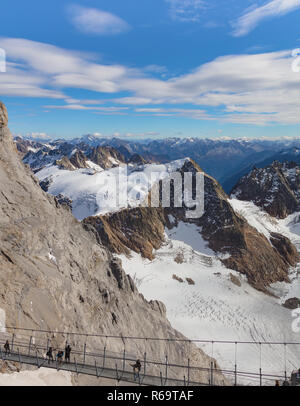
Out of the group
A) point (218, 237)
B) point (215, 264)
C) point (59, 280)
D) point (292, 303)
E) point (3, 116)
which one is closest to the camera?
point (59, 280)

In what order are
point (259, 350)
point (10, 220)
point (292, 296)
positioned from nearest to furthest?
1. point (10, 220)
2. point (259, 350)
3. point (292, 296)

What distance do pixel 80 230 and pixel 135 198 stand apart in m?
115

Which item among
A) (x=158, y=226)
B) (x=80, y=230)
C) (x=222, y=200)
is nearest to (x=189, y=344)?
(x=80, y=230)

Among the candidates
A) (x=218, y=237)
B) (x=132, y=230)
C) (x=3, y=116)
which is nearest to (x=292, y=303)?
(x=218, y=237)

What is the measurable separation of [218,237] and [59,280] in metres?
117

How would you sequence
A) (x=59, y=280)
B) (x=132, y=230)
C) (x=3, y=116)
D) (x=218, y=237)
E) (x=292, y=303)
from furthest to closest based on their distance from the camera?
(x=218, y=237), (x=132, y=230), (x=292, y=303), (x=3, y=116), (x=59, y=280)

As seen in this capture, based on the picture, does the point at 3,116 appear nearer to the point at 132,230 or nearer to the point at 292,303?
the point at 132,230

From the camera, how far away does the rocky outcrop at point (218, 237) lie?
133 metres

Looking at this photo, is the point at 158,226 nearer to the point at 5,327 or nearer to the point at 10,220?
the point at 10,220

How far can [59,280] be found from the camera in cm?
3941

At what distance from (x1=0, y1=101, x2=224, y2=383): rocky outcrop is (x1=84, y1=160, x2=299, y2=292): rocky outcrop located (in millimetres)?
72001

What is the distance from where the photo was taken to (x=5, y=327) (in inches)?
1120

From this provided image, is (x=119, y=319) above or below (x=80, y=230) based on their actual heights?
below

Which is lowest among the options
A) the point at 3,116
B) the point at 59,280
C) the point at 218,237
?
the point at 59,280
